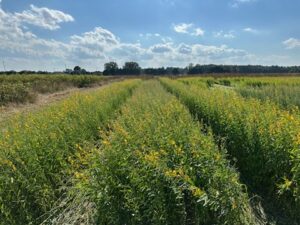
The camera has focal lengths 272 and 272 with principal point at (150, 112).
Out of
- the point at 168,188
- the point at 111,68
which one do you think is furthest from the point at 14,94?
the point at 111,68

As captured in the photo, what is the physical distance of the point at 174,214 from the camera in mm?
3287

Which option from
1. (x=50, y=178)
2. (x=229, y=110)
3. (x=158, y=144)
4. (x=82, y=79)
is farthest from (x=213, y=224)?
(x=82, y=79)

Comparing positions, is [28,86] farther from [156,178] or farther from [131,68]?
[131,68]

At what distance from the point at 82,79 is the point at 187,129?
39.7 metres

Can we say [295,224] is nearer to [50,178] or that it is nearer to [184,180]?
[184,180]

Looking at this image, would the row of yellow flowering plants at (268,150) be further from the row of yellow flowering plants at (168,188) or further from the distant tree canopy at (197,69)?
the distant tree canopy at (197,69)

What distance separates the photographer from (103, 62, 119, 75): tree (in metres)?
95.8

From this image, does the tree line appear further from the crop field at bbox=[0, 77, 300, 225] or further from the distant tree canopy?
the crop field at bbox=[0, 77, 300, 225]

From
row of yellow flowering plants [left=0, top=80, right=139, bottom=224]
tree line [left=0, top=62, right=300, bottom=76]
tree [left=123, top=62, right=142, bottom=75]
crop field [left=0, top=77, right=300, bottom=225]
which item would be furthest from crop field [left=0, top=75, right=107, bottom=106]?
tree [left=123, top=62, right=142, bottom=75]

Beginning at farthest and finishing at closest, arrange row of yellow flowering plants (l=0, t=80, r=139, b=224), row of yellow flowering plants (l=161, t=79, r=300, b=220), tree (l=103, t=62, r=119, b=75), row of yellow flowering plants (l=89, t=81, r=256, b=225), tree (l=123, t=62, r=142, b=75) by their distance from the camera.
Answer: tree (l=123, t=62, r=142, b=75), tree (l=103, t=62, r=119, b=75), row of yellow flowering plants (l=161, t=79, r=300, b=220), row of yellow flowering plants (l=0, t=80, r=139, b=224), row of yellow flowering plants (l=89, t=81, r=256, b=225)

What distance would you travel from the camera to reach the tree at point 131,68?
98.7 metres

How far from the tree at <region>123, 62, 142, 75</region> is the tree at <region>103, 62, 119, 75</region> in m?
3.24

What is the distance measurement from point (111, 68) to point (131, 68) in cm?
802

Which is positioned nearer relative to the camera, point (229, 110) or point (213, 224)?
point (213, 224)
